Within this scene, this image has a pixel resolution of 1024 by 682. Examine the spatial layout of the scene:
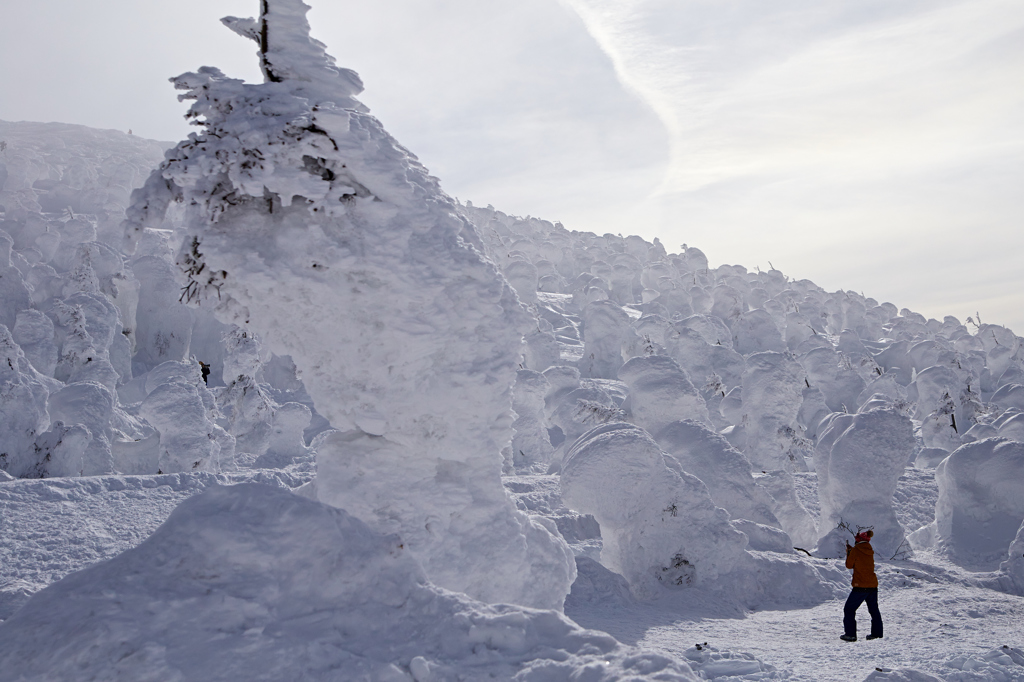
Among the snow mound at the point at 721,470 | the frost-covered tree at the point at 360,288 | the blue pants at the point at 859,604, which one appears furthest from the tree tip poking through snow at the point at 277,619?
the snow mound at the point at 721,470

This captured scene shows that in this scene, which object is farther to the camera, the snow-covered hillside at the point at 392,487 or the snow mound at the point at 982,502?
the snow mound at the point at 982,502

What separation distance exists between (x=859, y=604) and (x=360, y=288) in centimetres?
673

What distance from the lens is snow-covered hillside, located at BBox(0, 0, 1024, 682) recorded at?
302 cm

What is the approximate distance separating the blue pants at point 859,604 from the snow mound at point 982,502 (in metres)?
7.33

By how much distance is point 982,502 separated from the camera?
14391mm

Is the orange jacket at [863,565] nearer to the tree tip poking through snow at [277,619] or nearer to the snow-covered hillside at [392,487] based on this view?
the snow-covered hillside at [392,487]

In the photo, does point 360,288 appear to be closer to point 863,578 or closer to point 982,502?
point 863,578

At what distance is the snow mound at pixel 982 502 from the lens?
13820mm

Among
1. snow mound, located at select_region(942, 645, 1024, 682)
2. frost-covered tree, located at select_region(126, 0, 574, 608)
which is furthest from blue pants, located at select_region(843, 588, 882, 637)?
frost-covered tree, located at select_region(126, 0, 574, 608)

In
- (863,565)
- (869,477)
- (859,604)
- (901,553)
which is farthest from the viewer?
(869,477)

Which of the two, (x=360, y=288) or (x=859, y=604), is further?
(x=859, y=604)

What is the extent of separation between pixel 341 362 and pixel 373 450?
963mm

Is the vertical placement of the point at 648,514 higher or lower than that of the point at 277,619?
lower

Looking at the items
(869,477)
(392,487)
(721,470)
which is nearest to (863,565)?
(392,487)
